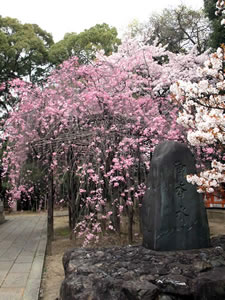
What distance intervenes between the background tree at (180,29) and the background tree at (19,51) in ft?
24.1

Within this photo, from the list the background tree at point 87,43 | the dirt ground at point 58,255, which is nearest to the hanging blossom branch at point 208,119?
the dirt ground at point 58,255

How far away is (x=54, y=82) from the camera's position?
992 cm

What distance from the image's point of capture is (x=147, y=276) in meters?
3.88

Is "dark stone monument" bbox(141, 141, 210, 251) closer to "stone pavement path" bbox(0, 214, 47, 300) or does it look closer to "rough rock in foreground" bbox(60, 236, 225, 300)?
"rough rock in foreground" bbox(60, 236, 225, 300)

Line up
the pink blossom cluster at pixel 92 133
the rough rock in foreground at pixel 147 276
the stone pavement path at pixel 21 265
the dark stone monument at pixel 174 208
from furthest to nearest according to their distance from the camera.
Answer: the pink blossom cluster at pixel 92 133 → the dark stone monument at pixel 174 208 → the stone pavement path at pixel 21 265 → the rough rock in foreground at pixel 147 276

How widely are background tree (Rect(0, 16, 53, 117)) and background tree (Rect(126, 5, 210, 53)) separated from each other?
736cm

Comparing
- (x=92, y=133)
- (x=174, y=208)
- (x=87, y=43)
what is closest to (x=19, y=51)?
(x=87, y=43)

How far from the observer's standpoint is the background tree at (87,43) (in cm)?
1889

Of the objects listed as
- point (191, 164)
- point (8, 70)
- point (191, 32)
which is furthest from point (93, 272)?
point (8, 70)

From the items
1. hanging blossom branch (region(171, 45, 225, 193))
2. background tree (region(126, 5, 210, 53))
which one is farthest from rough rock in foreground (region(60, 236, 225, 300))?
background tree (region(126, 5, 210, 53))

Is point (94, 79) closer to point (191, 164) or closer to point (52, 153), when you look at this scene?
point (52, 153)

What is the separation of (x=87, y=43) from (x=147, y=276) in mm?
17945

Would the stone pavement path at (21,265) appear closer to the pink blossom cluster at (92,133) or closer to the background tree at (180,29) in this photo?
the pink blossom cluster at (92,133)

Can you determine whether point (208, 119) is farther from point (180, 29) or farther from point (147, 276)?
point (180, 29)
